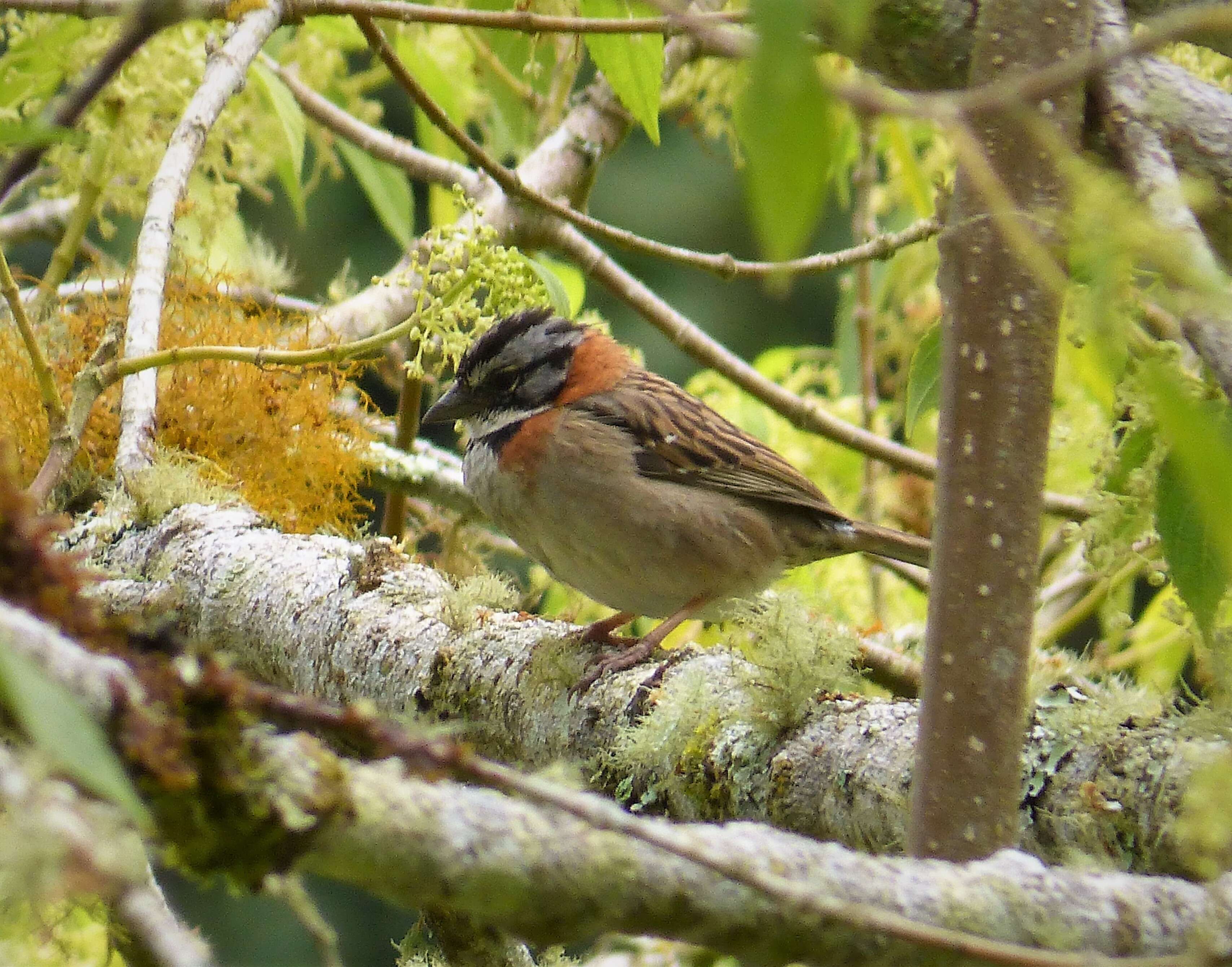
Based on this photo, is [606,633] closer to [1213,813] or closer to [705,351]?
[705,351]

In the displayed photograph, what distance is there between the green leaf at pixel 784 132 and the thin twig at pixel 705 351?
2.19 meters

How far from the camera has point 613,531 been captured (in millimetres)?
2471

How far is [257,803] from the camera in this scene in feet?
2.29

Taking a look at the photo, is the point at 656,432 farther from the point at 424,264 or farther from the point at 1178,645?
the point at 1178,645

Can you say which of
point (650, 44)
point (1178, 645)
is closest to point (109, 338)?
point (650, 44)

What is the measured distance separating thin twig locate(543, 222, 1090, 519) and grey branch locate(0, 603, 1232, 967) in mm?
1901

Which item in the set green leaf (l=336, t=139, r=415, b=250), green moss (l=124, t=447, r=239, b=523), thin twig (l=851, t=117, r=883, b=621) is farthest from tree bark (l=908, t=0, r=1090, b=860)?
thin twig (l=851, t=117, r=883, b=621)

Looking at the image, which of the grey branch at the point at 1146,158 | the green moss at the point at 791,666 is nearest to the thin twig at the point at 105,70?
the grey branch at the point at 1146,158

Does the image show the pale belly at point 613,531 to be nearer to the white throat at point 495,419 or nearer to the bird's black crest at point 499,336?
the white throat at point 495,419

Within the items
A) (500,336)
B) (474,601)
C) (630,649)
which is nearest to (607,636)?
(630,649)

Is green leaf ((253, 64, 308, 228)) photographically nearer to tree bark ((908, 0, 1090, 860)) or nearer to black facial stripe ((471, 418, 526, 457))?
black facial stripe ((471, 418, 526, 457))

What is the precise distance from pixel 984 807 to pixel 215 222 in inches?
88.4

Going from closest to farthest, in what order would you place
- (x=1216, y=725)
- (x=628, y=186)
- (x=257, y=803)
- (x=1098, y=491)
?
1. (x=257, y=803)
2. (x=1216, y=725)
3. (x=1098, y=491)
4. (x=628, y=186)

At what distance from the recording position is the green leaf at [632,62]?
1.76m
